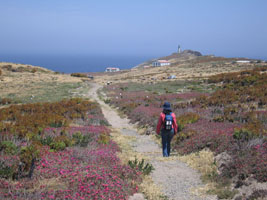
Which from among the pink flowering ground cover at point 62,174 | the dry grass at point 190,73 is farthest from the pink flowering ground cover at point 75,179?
the dry grass at point 190,73

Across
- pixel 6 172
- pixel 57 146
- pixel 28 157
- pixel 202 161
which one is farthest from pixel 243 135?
pixel 6 172

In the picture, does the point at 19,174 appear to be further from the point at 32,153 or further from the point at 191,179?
the point at 191,179

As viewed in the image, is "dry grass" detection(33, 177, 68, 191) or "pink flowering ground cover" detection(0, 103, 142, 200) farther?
"dry grass" detection(33, 177, 68, 191)

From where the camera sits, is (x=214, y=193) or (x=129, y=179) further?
(x=129, y=179)

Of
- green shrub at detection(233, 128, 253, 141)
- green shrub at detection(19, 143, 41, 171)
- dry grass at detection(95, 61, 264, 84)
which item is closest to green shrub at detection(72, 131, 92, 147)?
green shrub at detection(19, 143, 41, 171)

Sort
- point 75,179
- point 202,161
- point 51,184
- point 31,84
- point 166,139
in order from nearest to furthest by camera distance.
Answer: point 51,184 → point 75,179 → point 202,161 → point 166,139 → point 31,84

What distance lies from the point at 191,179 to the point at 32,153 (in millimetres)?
4643

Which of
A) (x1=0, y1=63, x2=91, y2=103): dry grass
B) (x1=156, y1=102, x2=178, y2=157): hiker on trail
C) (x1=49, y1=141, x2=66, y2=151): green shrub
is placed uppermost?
(x1=0, y1=63, x2=91, y2=103): dry grass

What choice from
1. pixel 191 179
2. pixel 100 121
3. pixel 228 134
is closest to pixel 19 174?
pixel 191 179

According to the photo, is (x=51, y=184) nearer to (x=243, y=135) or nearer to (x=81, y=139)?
(x=81, y=139)

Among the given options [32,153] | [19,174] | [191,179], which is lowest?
[191,179]

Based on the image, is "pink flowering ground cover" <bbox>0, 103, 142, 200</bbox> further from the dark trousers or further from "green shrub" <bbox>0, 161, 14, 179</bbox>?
the dark trousers

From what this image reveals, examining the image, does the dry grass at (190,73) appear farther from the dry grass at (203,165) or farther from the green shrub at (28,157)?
the green shrub at (28,157)

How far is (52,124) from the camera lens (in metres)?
14.3
